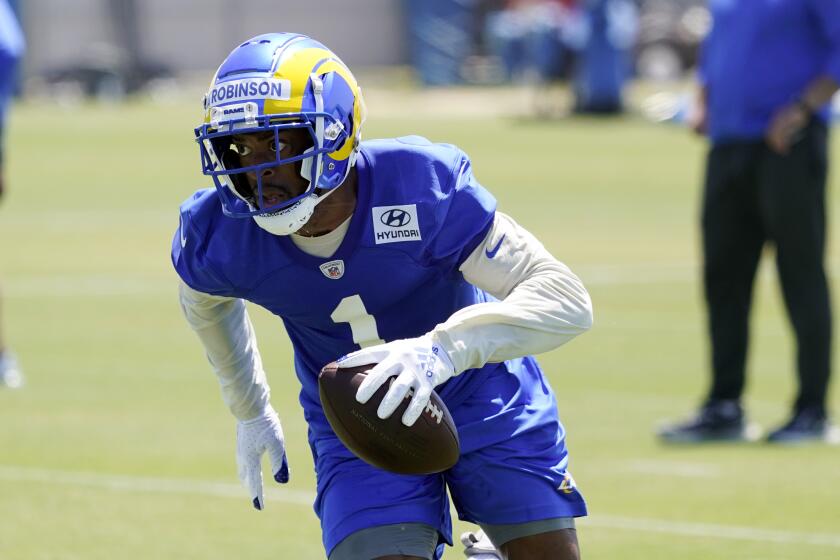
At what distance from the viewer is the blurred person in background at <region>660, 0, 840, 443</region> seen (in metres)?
8.73

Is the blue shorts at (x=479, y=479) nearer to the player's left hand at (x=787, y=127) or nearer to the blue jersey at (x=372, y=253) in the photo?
the blue jersey at (x=372, y=253)

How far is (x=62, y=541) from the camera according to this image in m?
6.89

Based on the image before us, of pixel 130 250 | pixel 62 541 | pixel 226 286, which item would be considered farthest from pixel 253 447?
pixel 130 250

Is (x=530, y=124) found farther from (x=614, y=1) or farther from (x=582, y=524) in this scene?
(x=582, y=524)

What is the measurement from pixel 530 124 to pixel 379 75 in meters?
18.0

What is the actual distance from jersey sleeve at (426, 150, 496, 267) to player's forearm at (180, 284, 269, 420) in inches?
28.3

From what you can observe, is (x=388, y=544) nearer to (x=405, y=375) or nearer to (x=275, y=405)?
(x=405, y=375)

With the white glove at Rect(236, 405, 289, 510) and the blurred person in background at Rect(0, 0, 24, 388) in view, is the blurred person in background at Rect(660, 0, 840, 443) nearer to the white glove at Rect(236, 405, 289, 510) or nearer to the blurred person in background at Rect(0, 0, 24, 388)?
the white glove at Rect(236, 405, 289, 510)

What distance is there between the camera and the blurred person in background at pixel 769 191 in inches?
344

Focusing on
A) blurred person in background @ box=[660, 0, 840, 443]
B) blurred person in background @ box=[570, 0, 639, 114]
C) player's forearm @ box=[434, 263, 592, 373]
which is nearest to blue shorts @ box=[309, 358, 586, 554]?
player's forearm @ box=[434, 263, 592, 373]

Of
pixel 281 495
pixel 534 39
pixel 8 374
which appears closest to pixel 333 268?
pixel 281 495

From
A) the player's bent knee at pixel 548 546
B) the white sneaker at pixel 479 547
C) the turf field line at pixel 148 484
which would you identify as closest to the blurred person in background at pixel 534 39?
the turf field line at pixel 148 484

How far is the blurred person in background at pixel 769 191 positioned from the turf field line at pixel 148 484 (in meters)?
2.13

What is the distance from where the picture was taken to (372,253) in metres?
4.88
